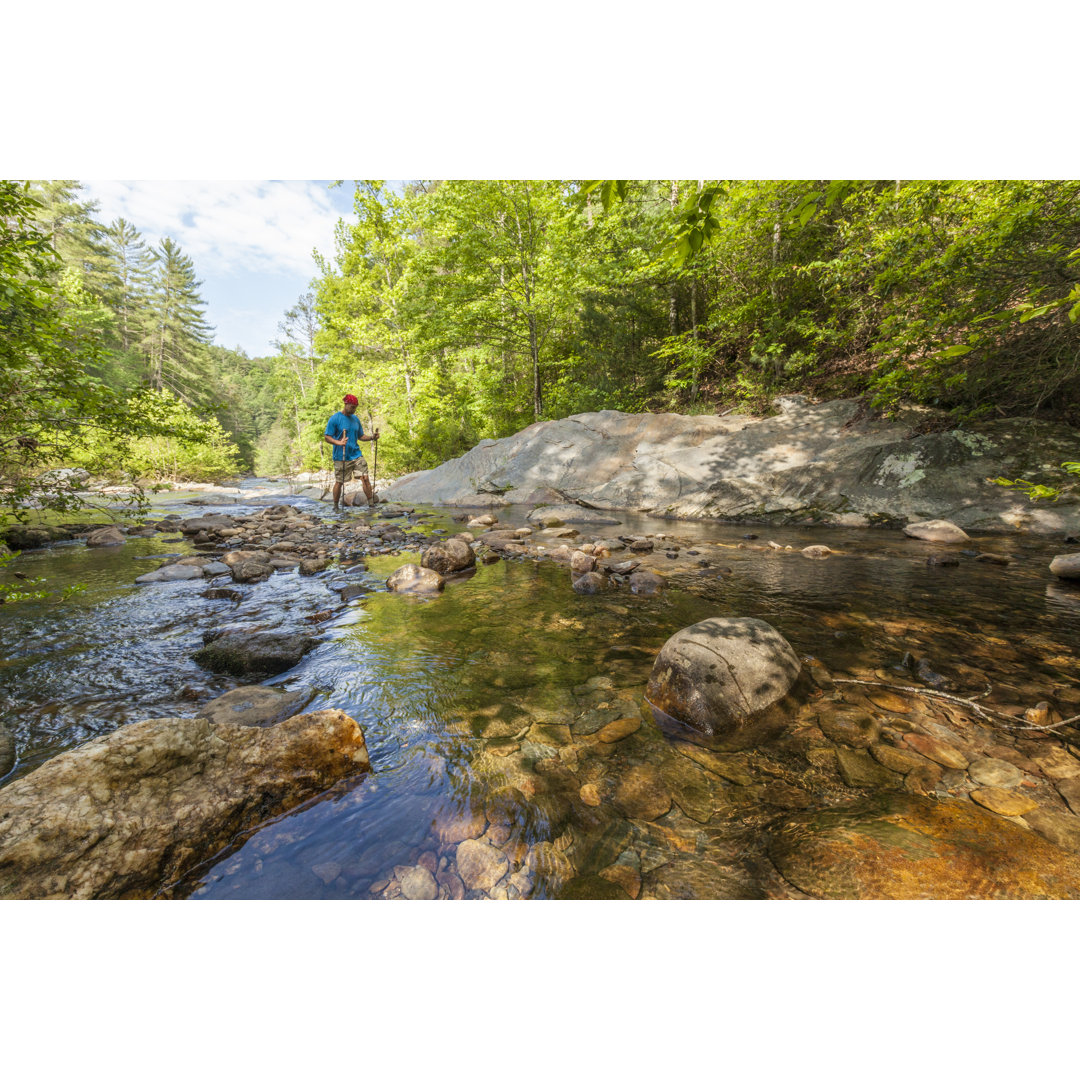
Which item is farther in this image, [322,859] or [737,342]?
[737,342]

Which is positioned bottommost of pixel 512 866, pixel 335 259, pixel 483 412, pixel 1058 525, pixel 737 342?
pixel 512 866

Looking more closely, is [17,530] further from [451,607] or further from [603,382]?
[603,382]

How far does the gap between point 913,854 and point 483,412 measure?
1716cm

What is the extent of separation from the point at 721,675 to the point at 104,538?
34.2 ft

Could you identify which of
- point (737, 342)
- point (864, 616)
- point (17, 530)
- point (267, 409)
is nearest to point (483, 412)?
point (737, 342)

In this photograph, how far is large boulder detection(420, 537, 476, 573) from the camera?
588 centimetres

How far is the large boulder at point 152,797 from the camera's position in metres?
1.49

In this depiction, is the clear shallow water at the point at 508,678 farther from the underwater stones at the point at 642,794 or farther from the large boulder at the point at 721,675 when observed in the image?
the large boulder at the point at 721,675

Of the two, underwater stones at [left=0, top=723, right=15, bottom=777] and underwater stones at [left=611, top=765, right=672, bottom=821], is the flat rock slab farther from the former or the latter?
underwater stones at [left=0, top=723, right=15, bottom=777]

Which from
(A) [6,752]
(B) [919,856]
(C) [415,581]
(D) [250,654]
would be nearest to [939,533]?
(B) [919,856]

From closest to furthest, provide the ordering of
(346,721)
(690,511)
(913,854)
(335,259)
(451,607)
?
(913,854)
(346,721)
(451,607)
(690,511)
(335,259)

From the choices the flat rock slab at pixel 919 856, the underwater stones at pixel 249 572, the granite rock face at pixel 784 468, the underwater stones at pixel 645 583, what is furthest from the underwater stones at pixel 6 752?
the granite rock face at pixel 784 468

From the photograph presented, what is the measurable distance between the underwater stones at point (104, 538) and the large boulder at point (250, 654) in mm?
6499

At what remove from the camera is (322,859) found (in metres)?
1.77
